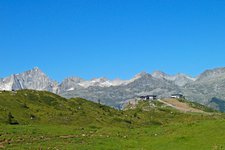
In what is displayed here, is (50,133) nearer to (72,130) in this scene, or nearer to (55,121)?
(72,130)

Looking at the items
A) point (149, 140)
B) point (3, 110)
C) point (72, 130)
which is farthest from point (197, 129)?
point (3, 110)

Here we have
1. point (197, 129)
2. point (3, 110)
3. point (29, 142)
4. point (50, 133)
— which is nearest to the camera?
point (29, 142)

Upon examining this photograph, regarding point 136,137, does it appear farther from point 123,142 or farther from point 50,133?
point 50,133

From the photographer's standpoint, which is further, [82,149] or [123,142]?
[123,142]

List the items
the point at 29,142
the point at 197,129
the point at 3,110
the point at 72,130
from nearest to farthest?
the point at 29,142 → the point at 197,129 → the point at 72,130 → the point at 3,110

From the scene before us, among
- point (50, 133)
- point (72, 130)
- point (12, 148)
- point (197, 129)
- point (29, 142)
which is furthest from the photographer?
point (72, 130)

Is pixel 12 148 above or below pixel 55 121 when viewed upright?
below

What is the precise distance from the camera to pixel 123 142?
168ft

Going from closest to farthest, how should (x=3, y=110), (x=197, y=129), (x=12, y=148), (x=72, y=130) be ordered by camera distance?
(x=12, y=148), (x=197, y=129), (x=72, y=130), (x=3, y=110)

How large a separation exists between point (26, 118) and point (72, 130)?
5306 inches

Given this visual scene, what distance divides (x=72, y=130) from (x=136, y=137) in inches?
434

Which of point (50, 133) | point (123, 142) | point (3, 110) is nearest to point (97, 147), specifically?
point (123, 142)

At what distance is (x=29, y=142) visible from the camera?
163 feet

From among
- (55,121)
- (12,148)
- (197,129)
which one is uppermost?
(55,121)
